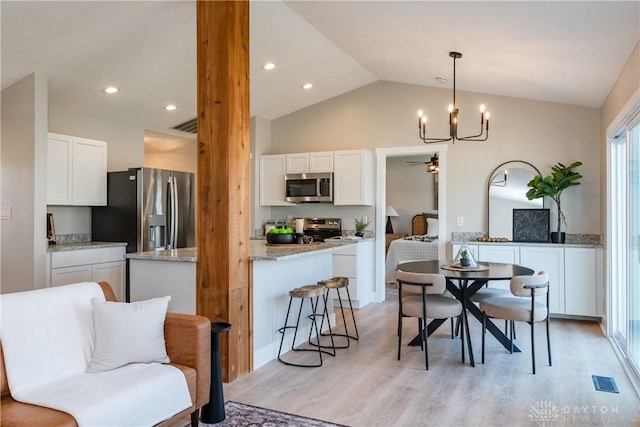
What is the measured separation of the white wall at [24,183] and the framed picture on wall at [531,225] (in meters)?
Answer: 5.06

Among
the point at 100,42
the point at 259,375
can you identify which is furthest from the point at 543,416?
the point at 100,42

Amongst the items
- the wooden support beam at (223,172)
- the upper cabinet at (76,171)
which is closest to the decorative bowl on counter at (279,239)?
the wooden support beam at (223,172)

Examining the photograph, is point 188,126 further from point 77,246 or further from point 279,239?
point 279,239

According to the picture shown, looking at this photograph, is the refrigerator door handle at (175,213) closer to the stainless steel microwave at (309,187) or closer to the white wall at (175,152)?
the stainless steel microwave at (309,187)

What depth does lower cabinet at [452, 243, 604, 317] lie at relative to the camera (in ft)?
15.9

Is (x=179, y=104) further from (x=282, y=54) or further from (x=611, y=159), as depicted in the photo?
(x=611, y=159)

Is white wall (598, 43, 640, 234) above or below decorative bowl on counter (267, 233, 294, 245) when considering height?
above

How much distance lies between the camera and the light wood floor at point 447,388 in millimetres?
2709

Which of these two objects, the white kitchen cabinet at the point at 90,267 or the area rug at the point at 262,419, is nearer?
the area rug at the point at 262,419

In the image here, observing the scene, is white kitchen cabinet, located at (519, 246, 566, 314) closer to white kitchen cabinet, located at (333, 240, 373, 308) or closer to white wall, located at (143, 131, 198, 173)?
white kitchen cabinet, located at (333, 240, 373, 308)

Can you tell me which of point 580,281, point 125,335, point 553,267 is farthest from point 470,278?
point 125,335

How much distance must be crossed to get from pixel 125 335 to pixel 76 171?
329 cm

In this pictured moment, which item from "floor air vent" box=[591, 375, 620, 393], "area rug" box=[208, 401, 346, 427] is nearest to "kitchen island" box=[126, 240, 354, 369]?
"area rug" box=[208, 401, 346, 427]

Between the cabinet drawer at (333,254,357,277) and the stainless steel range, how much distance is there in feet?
2.08
